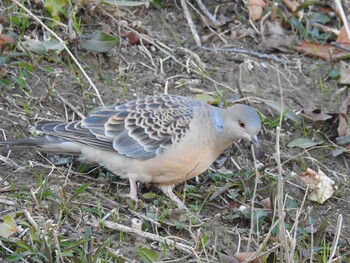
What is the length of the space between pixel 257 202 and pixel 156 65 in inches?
67.8

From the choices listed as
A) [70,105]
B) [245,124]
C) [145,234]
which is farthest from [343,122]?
[145,234]

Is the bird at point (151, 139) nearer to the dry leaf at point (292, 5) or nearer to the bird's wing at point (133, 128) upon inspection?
the bird's wing at point (133, 128)

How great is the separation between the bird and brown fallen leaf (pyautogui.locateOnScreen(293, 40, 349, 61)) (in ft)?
6.44

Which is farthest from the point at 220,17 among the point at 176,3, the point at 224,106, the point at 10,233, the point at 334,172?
the point at 10,233

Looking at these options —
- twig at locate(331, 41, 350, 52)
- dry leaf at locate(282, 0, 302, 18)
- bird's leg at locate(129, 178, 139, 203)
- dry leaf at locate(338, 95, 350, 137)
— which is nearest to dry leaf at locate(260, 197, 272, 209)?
bird's leg at locate(129, 178, 139, 203)

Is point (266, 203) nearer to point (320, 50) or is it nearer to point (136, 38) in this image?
point (136, 38)

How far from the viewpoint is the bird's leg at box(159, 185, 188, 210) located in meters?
5.23

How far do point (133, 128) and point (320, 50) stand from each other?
2.52 meters

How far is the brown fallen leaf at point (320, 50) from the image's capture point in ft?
23.6

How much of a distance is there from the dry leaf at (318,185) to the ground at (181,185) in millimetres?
54

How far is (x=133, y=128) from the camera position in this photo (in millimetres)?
5488

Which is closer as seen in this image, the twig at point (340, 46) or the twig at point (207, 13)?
the twig at point (340, 46)

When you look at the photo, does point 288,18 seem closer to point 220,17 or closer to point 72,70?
point 220,17

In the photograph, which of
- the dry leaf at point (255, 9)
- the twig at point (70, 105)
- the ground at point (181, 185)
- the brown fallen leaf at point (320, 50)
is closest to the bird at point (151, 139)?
the ground at point (181, 185)
